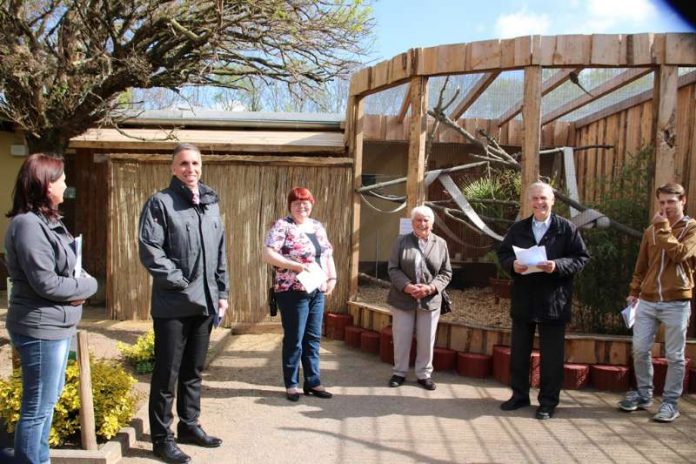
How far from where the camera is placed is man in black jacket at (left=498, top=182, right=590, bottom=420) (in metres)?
4.08

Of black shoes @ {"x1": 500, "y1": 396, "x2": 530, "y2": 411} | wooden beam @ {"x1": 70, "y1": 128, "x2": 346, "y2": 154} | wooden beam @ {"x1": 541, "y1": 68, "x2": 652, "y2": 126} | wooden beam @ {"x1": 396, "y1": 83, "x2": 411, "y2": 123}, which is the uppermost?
wooden beam @ {"x1": 541, "y1": 68, "x2": 652, "y2": 126}

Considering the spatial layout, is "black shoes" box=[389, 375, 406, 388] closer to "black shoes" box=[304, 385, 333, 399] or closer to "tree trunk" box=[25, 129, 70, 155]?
"black shoes" box=[304, 385, 333, 399]

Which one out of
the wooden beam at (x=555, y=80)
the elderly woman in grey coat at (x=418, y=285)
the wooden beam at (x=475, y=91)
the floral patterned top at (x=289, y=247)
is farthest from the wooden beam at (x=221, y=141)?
the floral patterned top at (x=289, y=247)

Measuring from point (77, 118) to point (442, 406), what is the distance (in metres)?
4.05

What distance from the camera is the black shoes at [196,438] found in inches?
135

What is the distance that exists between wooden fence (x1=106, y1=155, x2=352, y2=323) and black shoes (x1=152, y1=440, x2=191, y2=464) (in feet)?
11.1

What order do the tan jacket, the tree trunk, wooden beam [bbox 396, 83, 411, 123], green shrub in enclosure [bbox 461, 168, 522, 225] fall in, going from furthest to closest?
1. green shrub in enclosure [bbox 461, 168, 522, 225]
2. wooden beam [bbox 396, 83, 411, 123]
3. the tree trunk
4. the tan jacket

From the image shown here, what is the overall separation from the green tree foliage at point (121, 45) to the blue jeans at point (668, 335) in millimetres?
3715

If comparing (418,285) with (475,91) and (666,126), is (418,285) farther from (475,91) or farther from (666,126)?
(475,91)

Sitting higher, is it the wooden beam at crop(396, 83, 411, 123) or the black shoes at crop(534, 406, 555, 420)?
the wooden beam at crop(396, 83, 411, 123)

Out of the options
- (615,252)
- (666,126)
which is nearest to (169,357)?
(615,252)

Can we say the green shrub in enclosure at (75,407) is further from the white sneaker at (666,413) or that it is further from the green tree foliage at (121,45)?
the white sneaker at (666,413)

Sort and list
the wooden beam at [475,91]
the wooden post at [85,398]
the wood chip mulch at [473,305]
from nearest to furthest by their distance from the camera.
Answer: the wooden post at [85,398] → the wooden beam at [475,91] → the wood chip mulch at [473,305]

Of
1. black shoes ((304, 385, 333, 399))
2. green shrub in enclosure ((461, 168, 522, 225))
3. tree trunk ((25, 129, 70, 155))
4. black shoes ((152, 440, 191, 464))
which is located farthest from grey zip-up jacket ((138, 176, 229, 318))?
green shrub in enclosure ((461, 168, 522, 225))
